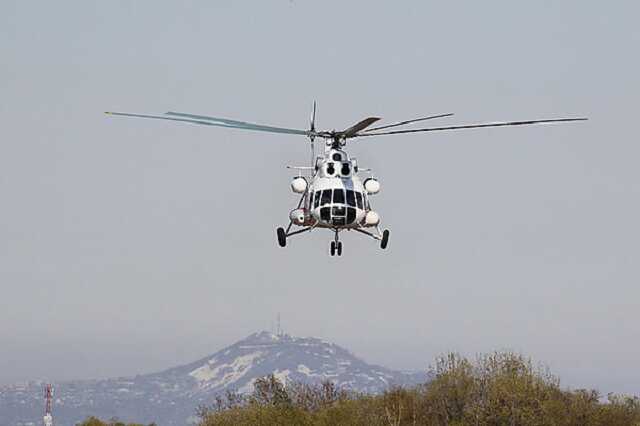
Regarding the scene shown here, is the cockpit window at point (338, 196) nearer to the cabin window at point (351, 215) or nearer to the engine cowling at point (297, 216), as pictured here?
the cabin window at point (351, 215)

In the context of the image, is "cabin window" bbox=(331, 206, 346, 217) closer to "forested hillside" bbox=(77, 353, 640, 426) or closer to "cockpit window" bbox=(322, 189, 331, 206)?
"cockpit window" bbox=(322, 189, 331, 206)

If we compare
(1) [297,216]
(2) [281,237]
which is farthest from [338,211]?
(2) [281,237]

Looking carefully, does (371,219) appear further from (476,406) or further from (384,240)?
(476,406)

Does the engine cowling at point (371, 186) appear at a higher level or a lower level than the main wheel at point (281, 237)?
higher

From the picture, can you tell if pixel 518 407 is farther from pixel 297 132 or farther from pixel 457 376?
pixel 297 132

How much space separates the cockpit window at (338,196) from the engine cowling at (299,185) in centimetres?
244

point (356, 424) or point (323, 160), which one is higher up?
point (323, 160)

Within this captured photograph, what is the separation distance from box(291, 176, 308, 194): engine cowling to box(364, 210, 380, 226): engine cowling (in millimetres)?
3042

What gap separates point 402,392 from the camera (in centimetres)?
13225

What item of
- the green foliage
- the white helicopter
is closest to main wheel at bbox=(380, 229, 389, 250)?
the white helicopter

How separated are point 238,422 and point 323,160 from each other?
7783 cm

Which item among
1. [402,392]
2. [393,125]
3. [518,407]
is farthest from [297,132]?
[402,392]

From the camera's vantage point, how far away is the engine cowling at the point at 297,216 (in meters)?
57.8

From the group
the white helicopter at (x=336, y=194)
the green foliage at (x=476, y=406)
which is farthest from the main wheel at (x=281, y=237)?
the green foliage at (x=476, y=406)
